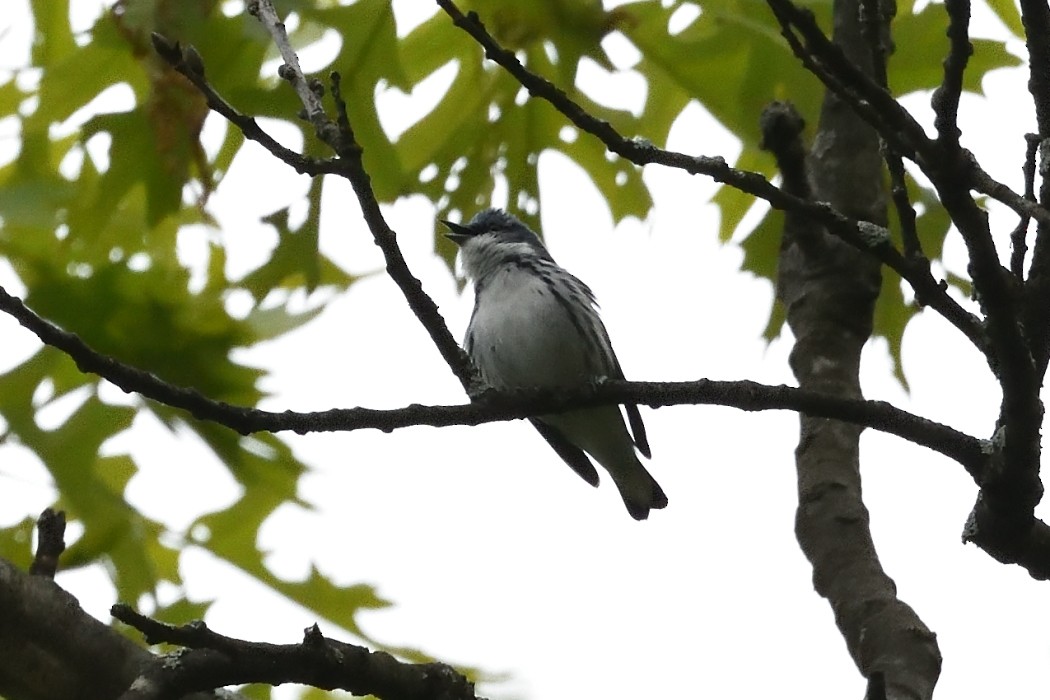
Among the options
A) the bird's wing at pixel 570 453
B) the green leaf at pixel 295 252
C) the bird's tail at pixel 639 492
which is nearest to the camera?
the green leaf at pixel 295 252

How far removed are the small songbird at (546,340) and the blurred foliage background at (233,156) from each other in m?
0.20

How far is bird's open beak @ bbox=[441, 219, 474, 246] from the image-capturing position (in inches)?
189

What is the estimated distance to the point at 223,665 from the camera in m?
2.38

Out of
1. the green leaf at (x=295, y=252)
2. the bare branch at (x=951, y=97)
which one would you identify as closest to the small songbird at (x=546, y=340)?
the green leaf at (x=295, y=252)

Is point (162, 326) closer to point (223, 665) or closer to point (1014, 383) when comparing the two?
point (223, 665)

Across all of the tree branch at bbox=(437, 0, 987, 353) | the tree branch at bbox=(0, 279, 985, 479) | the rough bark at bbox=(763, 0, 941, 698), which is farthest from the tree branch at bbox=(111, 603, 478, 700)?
the tree branch at bbox=(437, 0, 987, 353)

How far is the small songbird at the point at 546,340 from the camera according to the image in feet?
15.7

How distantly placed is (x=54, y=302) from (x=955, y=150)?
3.25m

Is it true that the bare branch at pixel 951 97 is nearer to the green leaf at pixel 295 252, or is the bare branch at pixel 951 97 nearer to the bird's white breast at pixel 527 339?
the green leaf at pixel 295 252

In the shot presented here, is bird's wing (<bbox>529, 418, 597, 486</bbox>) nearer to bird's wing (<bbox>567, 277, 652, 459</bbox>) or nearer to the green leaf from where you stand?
bird's wing (<bbox>567, 277, 652, 459</bbox>)

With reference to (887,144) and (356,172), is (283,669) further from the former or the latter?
(887,144)

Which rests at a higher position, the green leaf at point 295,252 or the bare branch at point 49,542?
the green leaf at point 295,252

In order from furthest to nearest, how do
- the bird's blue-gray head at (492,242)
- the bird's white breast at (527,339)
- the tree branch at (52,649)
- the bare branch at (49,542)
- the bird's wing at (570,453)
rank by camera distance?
the bird's wing at (570,453), the bird's blue-gray head at (492,242), the bird's white breast at (527,339), the bare branch at (49,542), the tree branch at (52,649)

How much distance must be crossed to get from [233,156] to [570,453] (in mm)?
1697
